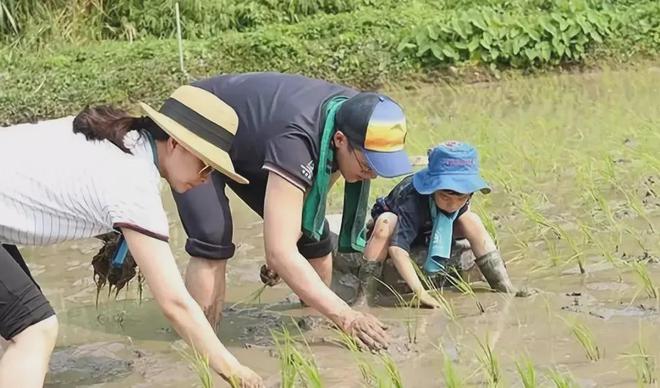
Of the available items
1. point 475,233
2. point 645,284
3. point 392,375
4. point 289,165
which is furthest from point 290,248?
point 645,284

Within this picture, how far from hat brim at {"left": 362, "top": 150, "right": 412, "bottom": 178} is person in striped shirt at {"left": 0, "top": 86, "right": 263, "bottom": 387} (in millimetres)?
622

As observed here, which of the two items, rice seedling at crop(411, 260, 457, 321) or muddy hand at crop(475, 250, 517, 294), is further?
muddy hand at crop(475, 250, 517, 294)

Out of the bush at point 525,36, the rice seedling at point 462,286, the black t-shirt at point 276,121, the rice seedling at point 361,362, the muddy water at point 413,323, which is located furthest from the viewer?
the bush at point 525,36

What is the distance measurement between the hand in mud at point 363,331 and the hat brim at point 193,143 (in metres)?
0.72

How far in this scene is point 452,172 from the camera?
374cm

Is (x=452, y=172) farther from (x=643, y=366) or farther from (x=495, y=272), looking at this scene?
(x=643, y=366)

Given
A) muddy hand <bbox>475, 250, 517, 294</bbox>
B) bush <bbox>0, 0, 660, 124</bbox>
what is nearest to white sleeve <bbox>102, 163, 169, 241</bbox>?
muddy hand <bbox>475, 250, 517, 294</bbox>

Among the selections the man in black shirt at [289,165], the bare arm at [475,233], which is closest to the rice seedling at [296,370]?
the man in black shirt at [289,165]

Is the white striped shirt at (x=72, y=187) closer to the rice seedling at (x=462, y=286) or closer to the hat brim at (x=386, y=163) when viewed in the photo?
the hat brim at (x=386, y=163)

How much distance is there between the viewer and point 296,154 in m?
3.22

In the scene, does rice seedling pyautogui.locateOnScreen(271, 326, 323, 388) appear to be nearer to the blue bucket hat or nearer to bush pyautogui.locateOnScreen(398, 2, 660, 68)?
the blue bucket hat

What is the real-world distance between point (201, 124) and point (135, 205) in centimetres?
26

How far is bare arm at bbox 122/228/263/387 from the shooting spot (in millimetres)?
2520

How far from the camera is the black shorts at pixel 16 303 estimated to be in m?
2.54
